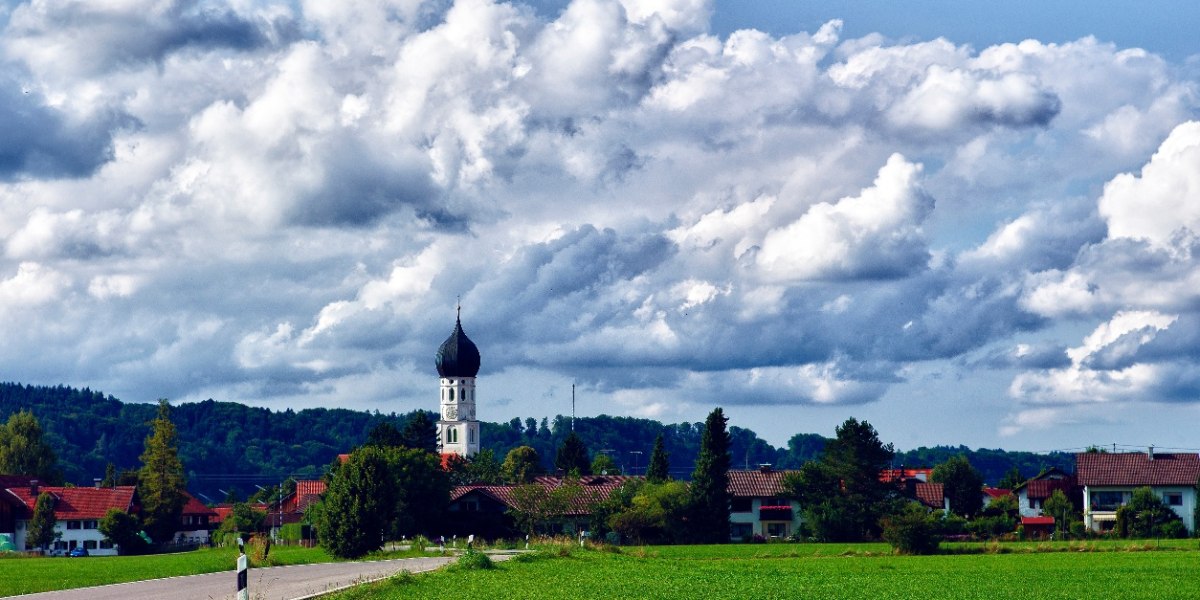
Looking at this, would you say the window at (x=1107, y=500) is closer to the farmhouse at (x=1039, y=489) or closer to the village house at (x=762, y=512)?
the farmhouse at (x=1039, y=489)

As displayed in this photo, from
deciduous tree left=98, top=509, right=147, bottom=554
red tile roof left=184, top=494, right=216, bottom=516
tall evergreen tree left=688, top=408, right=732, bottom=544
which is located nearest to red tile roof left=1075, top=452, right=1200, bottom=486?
tall evergreen tree left=688, top=408, right=732, bottom=544

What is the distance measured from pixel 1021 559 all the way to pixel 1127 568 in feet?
32.2

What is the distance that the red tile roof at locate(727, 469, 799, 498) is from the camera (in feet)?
411

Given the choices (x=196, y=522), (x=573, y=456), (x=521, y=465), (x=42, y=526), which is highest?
(x=573, y=456)

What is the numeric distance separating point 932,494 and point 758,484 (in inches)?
756

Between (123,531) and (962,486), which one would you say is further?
(962,486)

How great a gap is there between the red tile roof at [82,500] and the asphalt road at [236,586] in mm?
72657

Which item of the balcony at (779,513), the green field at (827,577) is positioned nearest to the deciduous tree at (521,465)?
the balcony at (779,513)

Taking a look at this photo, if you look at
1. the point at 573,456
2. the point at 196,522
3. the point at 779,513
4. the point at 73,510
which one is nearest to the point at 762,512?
the point at 779,513

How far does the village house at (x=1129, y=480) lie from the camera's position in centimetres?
12131

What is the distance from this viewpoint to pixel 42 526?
12475 centimetres

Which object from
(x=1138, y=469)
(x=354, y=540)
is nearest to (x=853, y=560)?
(x=354, y=540)

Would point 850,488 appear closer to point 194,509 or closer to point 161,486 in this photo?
point 161,486

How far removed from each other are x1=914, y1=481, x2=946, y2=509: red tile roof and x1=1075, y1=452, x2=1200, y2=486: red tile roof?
12.9 m
